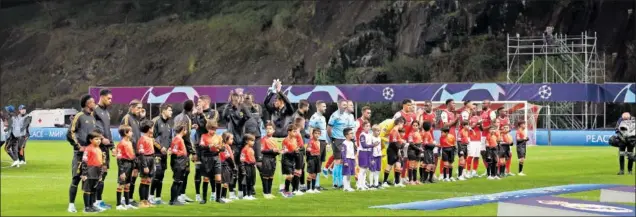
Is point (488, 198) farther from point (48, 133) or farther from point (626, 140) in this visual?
point (48, 133)

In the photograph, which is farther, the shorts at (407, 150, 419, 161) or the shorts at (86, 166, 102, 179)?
the shorts at (407, 150, 419, 161)

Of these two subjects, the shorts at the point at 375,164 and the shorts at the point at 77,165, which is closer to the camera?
the shorts at the point at 77,165

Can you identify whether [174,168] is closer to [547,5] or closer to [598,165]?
[598,165]

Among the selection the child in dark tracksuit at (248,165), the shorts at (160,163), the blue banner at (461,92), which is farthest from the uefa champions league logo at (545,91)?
the shorts at (160,163)

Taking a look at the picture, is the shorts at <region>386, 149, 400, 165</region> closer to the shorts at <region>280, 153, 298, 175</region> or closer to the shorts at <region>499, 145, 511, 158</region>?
the shorts at <region>280, 153, 298, 175</region>

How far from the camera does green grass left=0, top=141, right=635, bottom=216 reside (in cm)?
2139

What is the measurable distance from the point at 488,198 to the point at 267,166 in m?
4.79

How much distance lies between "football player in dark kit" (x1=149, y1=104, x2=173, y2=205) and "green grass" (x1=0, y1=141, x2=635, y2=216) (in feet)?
2.57

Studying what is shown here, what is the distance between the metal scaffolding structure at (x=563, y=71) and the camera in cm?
6234

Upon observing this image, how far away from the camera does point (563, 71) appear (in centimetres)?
6750

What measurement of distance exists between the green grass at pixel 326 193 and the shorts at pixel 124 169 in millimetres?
624

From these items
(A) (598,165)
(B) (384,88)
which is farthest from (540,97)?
(A) (598,165)

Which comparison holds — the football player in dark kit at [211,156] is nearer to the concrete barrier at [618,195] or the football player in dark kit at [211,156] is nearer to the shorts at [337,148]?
the shorts at [337,148]

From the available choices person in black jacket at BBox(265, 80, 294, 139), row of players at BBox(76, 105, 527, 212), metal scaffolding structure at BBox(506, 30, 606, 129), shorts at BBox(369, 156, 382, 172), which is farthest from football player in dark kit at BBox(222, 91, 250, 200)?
metal scaffolding structure at BBox(506, 30, 606, 129)
